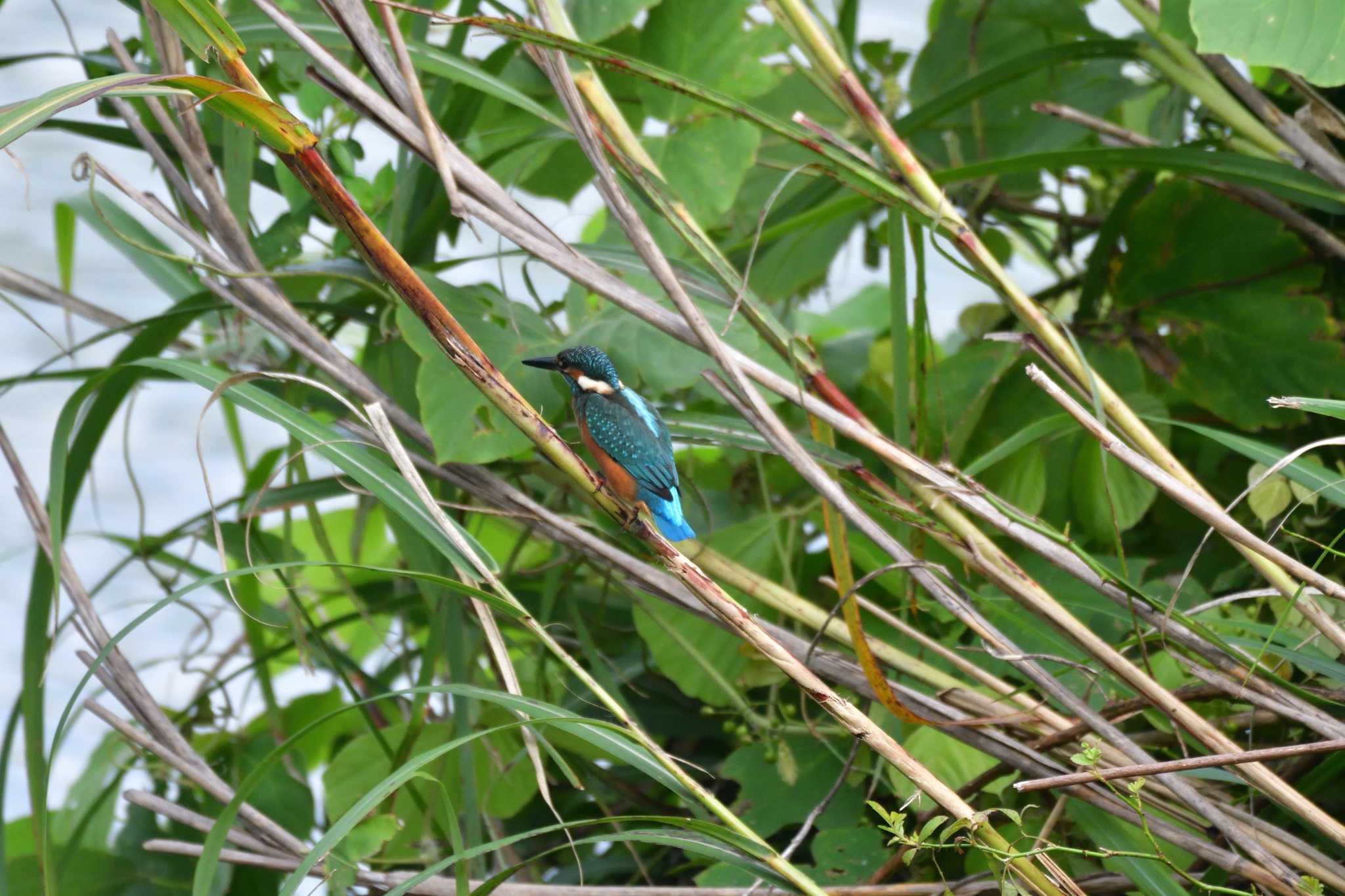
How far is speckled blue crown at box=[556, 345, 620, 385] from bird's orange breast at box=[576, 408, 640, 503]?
64 millimetres

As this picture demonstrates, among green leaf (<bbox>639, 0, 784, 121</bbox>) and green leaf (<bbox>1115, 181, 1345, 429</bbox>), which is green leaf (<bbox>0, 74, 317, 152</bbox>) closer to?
green leaf (<bbox>639, 0, 784, 121</bbox>)

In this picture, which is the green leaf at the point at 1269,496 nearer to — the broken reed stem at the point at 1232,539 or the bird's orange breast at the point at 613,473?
the broken reed stem at the point at 1232,539

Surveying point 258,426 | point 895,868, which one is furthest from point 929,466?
point 258,426

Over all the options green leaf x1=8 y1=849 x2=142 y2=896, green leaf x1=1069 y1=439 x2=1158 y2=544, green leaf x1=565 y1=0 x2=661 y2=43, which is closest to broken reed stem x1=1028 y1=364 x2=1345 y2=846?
green leaf x1=1069 y1=439 x2=1158 y2=544

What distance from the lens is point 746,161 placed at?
1.82 meters

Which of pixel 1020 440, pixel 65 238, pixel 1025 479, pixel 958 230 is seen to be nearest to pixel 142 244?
pixel 65 238

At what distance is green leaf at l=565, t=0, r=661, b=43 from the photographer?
1.73 meters

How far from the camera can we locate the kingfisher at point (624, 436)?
1.44 meters

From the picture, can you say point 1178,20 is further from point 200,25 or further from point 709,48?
point 200,25

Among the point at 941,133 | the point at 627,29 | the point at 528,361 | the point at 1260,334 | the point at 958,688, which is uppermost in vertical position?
the point at 627,29

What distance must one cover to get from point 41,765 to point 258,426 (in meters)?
1.58

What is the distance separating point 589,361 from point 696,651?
473 mm

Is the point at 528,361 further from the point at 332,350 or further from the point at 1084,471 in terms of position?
the point at 1084,471

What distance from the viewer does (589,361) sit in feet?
4.84
